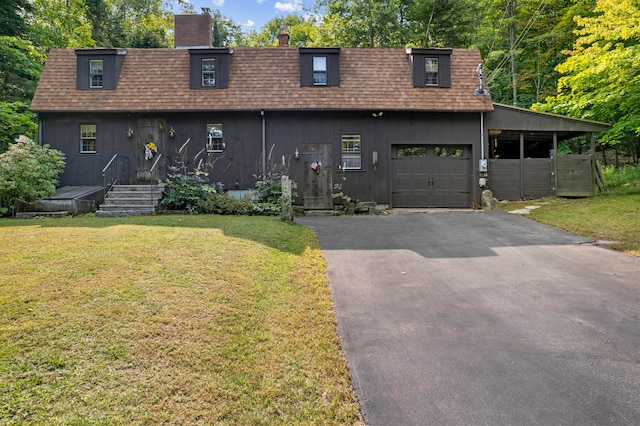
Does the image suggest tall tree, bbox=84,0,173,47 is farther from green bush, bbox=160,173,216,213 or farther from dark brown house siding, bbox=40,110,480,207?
green bush, bbox=160,173,216,213

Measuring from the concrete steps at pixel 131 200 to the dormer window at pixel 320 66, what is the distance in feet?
22.8

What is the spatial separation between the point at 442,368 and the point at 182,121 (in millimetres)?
13395

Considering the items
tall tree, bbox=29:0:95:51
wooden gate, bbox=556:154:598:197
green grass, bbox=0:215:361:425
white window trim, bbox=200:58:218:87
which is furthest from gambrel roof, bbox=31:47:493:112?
tall tree, bbox=29:0:95:51

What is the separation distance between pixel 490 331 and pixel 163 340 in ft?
10.4

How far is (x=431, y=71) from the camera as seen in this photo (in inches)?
578

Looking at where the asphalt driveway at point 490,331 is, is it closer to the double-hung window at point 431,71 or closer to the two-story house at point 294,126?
the two-story house at point 294,126

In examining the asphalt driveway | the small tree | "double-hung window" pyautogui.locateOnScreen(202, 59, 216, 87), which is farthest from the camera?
"double-hung window" pyautogui.locateOnScreen(202, 59, 216, 87)

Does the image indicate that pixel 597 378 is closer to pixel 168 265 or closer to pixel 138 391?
pixel 138 391

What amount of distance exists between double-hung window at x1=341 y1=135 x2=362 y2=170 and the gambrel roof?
1.18m

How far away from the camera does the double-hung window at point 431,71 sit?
1464 cm

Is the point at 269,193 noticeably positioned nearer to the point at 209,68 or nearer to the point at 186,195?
the point at 186,195

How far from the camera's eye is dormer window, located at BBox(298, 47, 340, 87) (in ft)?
46.9

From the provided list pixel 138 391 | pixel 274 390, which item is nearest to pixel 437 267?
pixel 274 390

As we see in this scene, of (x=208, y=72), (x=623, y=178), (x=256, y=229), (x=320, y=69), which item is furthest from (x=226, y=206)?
(x=623, y=178)
